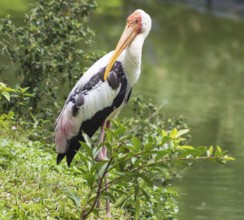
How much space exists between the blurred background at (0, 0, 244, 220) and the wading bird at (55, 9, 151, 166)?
2.35 meters

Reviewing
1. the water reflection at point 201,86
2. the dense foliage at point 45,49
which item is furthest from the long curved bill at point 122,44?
the water reflection at point 201,86

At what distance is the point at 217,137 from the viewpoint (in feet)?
46.3

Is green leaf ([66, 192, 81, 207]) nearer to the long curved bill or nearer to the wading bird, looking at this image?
the wading bird

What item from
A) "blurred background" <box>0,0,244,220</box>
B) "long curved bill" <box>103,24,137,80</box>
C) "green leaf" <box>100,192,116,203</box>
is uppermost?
"long curved bill" <box>103,24,137,80</box>

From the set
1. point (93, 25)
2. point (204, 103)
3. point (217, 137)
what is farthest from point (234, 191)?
point (93, 25)

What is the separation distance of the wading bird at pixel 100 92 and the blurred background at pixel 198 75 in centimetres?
235

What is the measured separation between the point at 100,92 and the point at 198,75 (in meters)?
14.8

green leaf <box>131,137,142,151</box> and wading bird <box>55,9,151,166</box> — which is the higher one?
green leaf <box>131,137,142,151</box>

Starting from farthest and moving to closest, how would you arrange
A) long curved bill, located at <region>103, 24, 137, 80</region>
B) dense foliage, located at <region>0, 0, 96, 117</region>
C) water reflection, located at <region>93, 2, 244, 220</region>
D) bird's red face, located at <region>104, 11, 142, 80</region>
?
water reflection, located at <region>93, 2, 244, 220</region>, dense foliage, located at <region>0, 0, 96, 117</region>, bird's red face, located at <region>104, 11, 142, 80</region>, long curved bill, located at <region>103, 24, 137, 80</region>

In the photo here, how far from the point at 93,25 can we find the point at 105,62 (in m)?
20.8

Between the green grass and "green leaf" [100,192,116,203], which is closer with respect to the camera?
"green leaf" [100,192,116,203]

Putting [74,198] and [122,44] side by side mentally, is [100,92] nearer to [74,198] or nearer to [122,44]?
[122,44]

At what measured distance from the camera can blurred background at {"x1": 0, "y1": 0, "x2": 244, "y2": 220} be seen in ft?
35.1

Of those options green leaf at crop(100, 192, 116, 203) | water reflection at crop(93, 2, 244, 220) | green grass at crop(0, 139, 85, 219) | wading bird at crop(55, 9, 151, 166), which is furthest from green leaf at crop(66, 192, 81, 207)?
water reflection at crop(93, 2, 244, 220)
